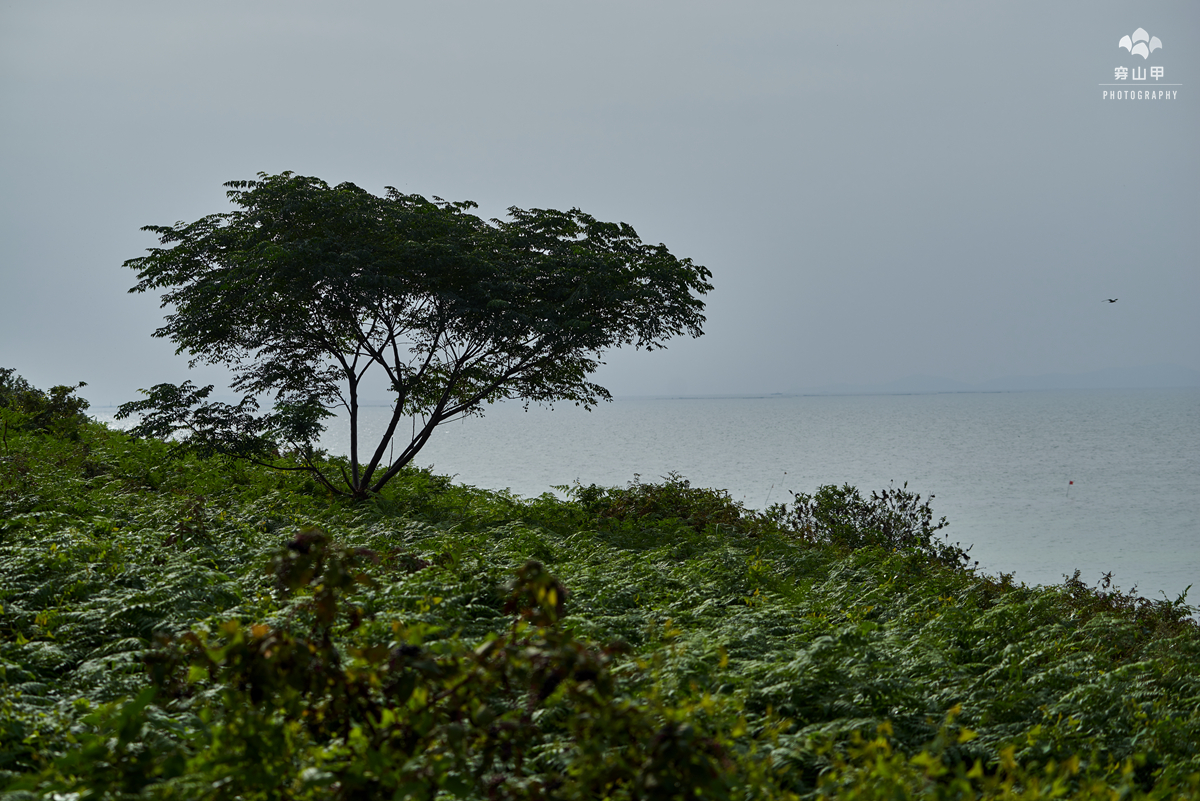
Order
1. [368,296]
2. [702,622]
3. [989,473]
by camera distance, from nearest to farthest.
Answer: [702,622] → [368,296] → [989,473]

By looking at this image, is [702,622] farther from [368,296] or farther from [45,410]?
[45,410]

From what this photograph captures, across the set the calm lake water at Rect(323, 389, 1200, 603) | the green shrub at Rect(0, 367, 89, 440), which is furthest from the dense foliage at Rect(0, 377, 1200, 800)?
the calm lake water at Rect(323, 389, 1200, 603)

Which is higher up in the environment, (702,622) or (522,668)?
(522,668)

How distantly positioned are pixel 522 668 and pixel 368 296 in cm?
1311

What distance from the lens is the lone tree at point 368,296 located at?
49.2 feet

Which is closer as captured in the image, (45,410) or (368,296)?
(368,296)

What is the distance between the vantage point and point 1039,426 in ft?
277

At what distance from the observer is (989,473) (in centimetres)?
4369

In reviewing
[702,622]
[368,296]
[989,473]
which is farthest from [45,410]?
[989,473]

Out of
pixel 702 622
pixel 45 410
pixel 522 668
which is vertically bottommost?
pixel 702 622

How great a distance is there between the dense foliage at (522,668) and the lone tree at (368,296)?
8.60 ft

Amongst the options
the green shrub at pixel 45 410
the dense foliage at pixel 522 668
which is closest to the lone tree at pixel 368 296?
the dense foliage at pixel 522 668

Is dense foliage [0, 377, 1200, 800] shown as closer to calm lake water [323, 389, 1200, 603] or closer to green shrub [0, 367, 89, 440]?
green shrub [0, 367, 89, 440]

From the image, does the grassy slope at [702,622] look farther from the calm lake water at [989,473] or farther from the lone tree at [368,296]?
the calm lake water at [989,473]
